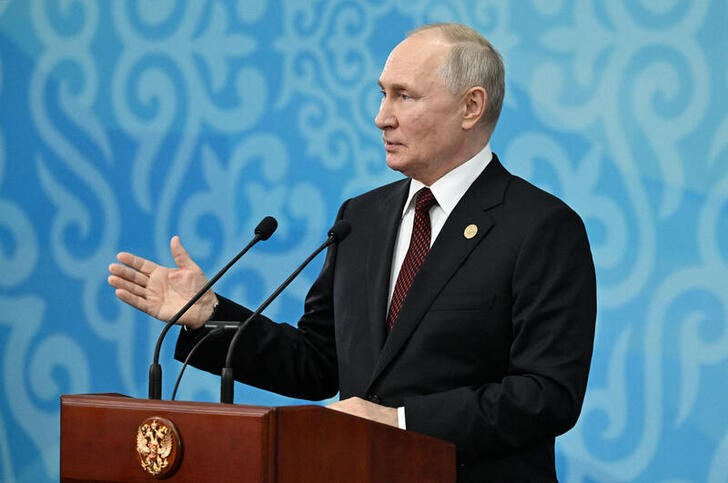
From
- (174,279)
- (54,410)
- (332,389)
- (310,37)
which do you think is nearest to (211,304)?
(174,279)

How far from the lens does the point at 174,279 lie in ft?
6.68

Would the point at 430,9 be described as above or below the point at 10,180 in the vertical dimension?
above

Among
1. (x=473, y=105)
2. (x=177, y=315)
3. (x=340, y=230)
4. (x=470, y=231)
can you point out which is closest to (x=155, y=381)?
(x=177, y=315)

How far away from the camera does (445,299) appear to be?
2.11 metres

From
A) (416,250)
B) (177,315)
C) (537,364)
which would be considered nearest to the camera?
(177,315)

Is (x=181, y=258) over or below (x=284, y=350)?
over

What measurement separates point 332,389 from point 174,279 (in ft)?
1.84

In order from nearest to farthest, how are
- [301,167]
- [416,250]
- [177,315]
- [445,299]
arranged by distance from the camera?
[177,315]
[445,299]
[416,250]
[301,167]

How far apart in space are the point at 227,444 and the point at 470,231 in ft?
2.68

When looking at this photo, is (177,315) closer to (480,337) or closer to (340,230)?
(340,230)

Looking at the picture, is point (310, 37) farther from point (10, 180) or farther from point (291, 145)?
point (10, 180)

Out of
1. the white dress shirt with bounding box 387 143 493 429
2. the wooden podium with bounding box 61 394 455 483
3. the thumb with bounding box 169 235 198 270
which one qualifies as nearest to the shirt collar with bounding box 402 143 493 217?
the white dress shirt with bounding box 387 143 493 429

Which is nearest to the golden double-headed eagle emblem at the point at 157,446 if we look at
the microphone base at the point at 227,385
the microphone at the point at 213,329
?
the microphone base at the point at 227,385

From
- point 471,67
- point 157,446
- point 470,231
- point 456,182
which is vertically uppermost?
point 471,67
